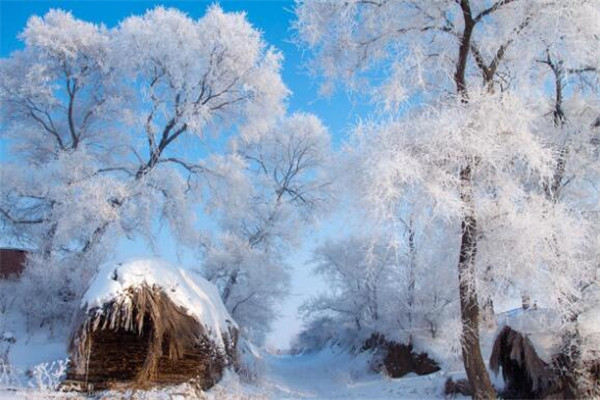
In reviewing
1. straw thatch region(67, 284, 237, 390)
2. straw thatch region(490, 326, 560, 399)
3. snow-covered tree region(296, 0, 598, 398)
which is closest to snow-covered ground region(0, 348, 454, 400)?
straw thatch region(67, 284, 237, 390)

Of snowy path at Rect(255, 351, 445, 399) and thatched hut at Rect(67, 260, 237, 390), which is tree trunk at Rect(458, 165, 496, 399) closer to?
snowy path at Rect(255, 351, 445, 399)

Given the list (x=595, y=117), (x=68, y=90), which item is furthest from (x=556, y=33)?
(x=68, y=90)

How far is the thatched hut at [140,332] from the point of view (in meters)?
9.65

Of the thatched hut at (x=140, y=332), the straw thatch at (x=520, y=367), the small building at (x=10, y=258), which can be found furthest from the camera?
the small building at (x=10, y=258)

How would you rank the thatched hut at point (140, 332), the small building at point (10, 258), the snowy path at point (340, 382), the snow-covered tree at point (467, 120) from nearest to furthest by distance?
the snow-covered tree at point (467, 120), the thatched hut at point (140, 332), the snowy path at point (340, 382), the small building at point (10, 258)

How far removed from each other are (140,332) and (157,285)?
935 mm

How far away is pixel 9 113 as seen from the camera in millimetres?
18812

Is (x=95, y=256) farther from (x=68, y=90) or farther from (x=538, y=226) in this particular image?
(x=538, y=226)

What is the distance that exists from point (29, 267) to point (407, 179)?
37.5 feet

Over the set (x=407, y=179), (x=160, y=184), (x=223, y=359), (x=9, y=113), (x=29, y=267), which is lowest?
(x=223, y=359)

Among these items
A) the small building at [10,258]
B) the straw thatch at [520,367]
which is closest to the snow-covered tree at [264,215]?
the small building at [10,258]

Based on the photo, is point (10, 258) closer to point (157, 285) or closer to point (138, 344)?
point (138, 344)

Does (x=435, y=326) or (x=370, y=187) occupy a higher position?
(x=370, y=187)

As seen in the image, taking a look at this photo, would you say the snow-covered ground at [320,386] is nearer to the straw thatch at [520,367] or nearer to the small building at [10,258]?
the straw thatch at [520,367]
